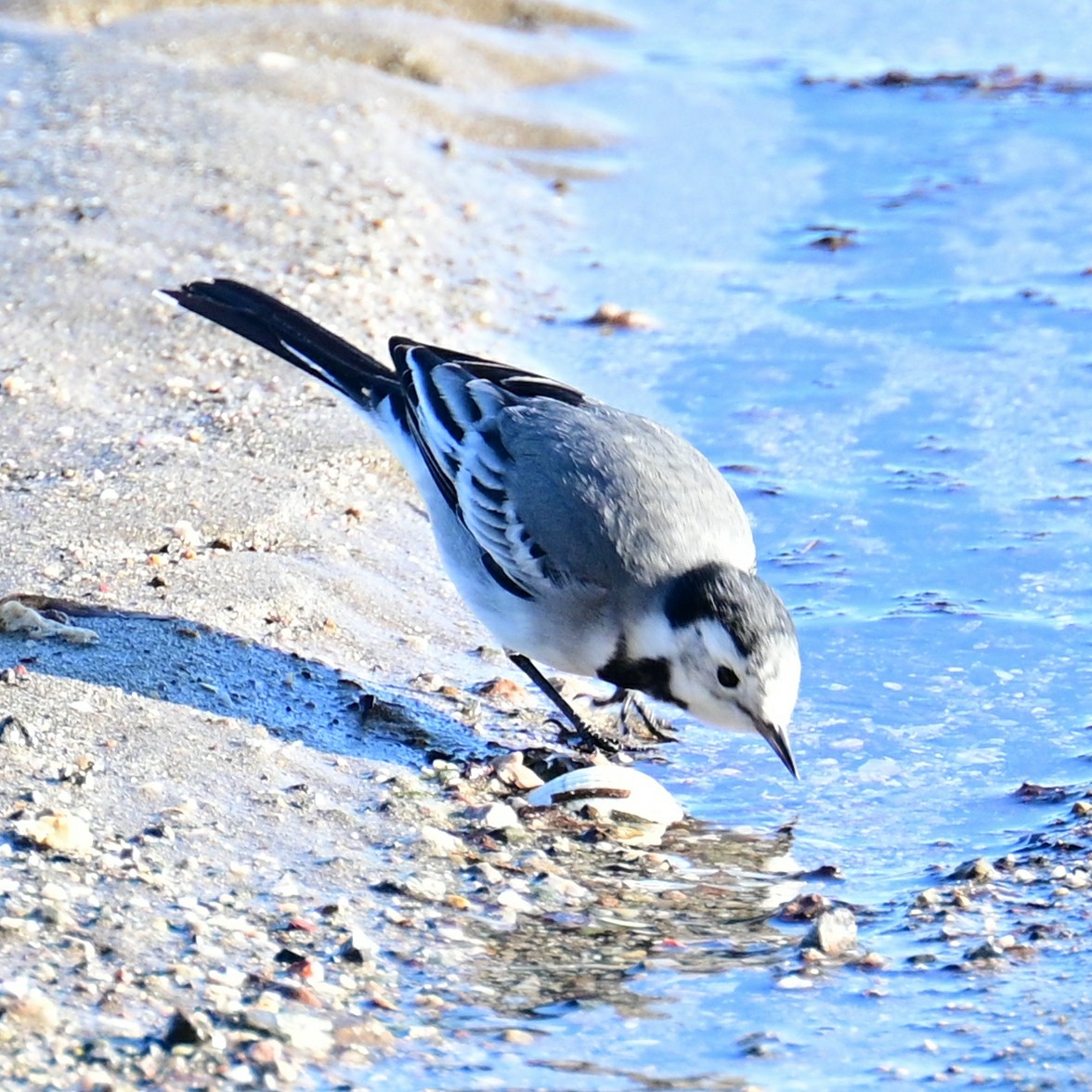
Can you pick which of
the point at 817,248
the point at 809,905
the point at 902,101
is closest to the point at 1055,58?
the point at 902,101

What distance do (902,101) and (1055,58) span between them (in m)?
1.46

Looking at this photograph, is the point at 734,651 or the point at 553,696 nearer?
the point at 734,651

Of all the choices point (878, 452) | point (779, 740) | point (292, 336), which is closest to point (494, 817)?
point (779, 740)

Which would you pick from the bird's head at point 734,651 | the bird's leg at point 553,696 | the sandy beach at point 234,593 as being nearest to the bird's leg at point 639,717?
the bird's leg at point 553,696

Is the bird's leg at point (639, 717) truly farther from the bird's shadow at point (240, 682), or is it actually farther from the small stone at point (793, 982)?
the small stone at point (793, 982)

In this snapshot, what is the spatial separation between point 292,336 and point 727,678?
2306 millimetres

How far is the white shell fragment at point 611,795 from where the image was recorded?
495 centimetres

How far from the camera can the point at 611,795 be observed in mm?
4953

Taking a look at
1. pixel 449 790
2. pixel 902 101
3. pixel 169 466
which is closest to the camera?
pixel 449 790

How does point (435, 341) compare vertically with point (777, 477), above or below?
above

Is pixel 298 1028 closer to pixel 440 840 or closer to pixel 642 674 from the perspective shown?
pixel 440 840

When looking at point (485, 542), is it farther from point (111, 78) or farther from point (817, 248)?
point (111, 78)

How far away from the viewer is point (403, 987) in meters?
3.99

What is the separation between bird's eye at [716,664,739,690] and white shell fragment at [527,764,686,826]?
33 cm
